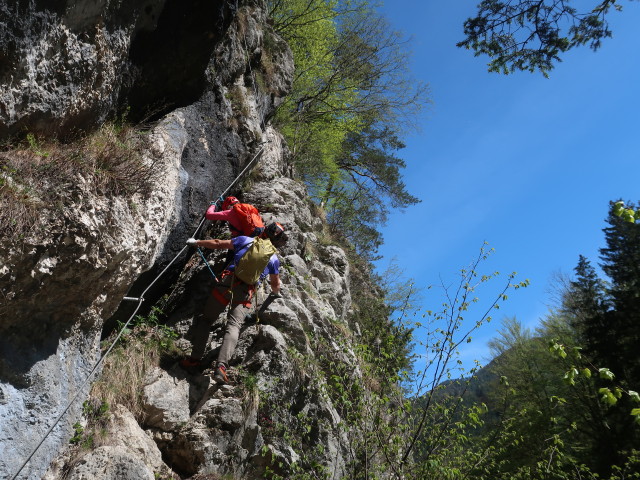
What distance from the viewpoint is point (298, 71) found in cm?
1628

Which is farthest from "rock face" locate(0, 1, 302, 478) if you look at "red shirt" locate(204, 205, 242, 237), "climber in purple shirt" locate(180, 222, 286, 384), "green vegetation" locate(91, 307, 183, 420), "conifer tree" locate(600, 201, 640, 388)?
"conifer tree" locate(600, 201, 640, 388)

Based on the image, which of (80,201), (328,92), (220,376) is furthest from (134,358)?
(328,92)

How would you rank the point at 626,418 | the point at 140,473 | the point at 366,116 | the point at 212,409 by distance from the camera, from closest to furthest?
the point at 140,473, the point at 212,409, the point at 626,418, the point at 366,116

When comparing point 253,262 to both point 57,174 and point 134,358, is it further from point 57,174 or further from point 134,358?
point 57,174

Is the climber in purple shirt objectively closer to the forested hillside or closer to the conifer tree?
the forested hillside

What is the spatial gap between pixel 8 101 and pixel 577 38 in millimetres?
7780

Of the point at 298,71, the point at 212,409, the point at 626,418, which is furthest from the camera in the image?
the point at 298,71

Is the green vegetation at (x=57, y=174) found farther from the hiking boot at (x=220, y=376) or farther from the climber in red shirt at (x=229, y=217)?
the hiking boot at (x=220, y=376)

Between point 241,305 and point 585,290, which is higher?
point 585,290

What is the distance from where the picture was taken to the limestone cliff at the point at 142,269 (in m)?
4.17

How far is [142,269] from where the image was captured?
18.0ft

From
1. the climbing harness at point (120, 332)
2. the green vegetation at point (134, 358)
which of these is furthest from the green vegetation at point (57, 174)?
the green vegetation at point (134, 358)

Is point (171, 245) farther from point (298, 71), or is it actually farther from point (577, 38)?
point (298, 71)

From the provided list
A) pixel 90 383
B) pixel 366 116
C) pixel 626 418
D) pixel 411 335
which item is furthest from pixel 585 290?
pixel 90 383
